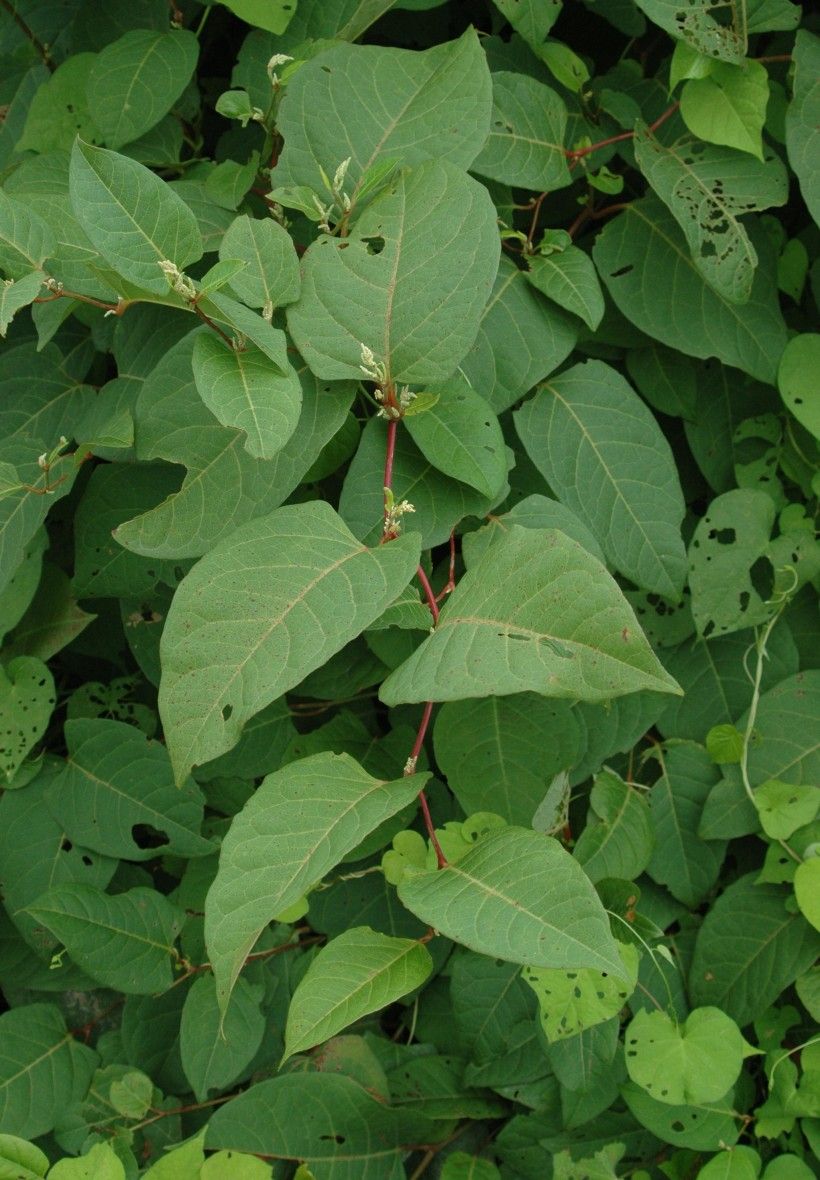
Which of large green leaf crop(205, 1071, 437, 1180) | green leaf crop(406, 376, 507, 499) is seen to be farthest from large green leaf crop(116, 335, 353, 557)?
large green leaf crop(205, 1071, 437, 1180)

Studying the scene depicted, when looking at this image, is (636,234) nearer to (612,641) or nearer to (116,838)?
(612,641)

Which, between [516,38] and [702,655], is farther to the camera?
[702,655]

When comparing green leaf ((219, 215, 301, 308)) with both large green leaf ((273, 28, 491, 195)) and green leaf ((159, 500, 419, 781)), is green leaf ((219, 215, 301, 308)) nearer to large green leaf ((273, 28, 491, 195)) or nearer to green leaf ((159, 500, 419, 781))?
large green leaf ((273, 28, 491, 195))

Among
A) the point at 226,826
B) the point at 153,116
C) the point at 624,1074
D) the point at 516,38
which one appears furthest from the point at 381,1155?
the point at 516,38

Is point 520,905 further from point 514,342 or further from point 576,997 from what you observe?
point 514,342

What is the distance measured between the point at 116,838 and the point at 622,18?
1332 millimetres

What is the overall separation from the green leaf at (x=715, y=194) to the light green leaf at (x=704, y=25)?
0.12 m

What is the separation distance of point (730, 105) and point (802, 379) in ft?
1.20

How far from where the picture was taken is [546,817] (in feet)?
4.75

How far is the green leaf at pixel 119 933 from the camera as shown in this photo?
147cm

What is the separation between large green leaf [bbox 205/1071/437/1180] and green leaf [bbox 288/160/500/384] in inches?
39.0

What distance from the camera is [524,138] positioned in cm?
136

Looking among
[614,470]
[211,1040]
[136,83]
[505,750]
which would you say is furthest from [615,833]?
[136,83]

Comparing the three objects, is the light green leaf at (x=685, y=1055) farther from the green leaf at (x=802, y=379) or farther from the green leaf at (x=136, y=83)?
the green leaf at (x=136, y=83)
